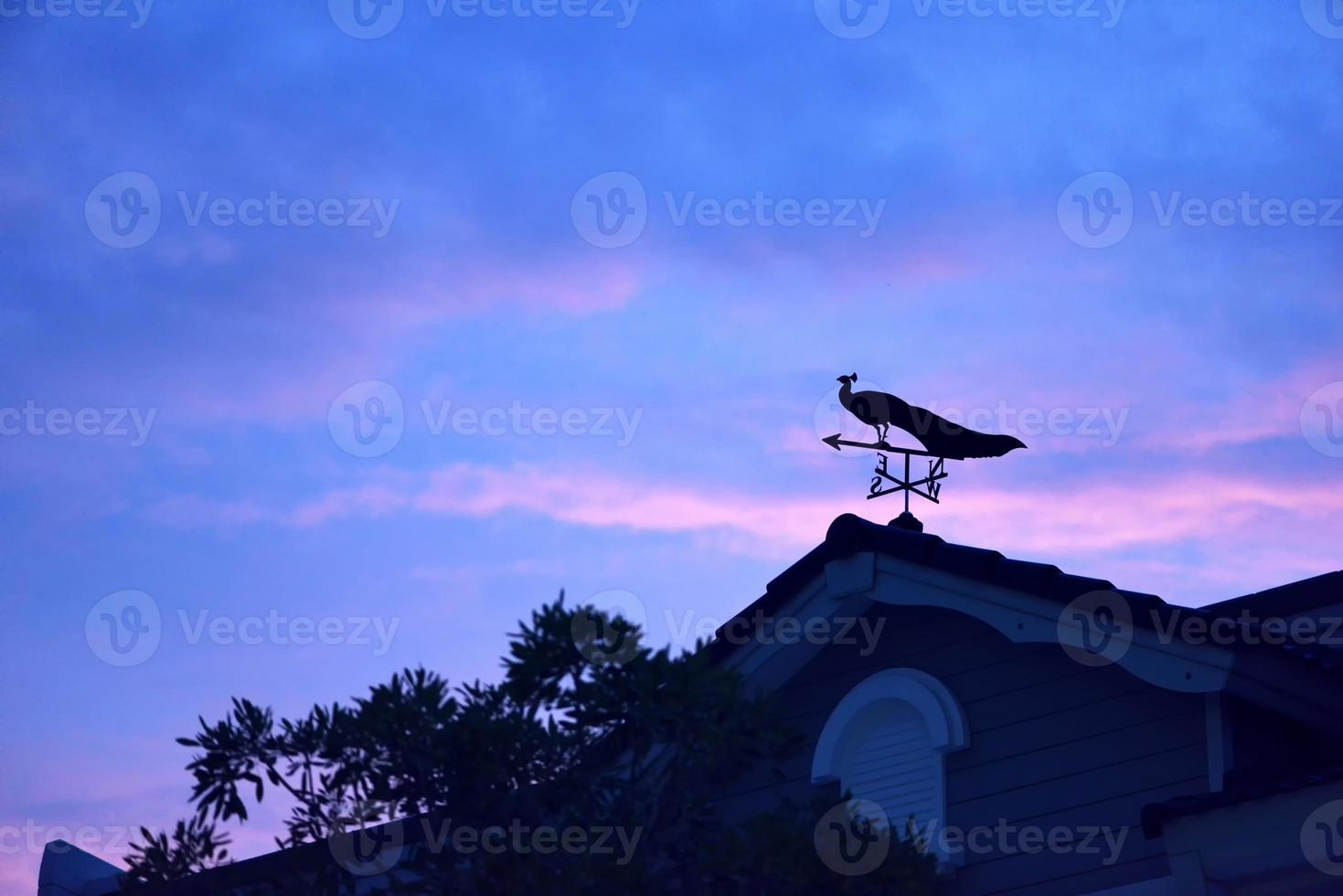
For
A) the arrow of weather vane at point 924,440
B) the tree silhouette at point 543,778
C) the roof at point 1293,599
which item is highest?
the arrow of weather vane at point 924,440

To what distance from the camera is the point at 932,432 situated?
10.5 metres

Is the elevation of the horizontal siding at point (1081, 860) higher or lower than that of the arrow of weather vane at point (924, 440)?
lower

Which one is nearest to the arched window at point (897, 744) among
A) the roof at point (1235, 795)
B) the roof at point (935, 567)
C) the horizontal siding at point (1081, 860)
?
the horizontal siding at point (1081, 860)


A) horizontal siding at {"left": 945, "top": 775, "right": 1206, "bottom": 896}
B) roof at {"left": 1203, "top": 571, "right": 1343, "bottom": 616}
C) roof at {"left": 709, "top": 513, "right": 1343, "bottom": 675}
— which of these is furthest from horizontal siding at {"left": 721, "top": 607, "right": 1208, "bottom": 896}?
roof at {"left": 1203, "top": 571, "right": 1343, "bottom": 616}

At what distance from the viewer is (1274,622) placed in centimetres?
893

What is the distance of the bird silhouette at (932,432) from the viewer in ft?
34.4

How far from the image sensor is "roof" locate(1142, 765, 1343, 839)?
23.0 feet

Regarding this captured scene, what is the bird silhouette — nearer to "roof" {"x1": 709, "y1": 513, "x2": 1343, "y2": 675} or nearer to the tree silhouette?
"roof" {"x1": 709, "y1": 513, "x2": 1343, "y2": 675}

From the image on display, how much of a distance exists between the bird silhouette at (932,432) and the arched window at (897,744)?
5.39 feet

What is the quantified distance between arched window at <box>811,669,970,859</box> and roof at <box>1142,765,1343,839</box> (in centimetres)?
172

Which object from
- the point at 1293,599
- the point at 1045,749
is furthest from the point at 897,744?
the point at 1293,599

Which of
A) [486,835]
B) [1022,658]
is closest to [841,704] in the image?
[1022,658]

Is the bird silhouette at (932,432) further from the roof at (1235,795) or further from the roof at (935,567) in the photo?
the roof at (1235,795)

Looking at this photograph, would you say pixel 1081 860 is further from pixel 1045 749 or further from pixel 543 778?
pixel 543 778
